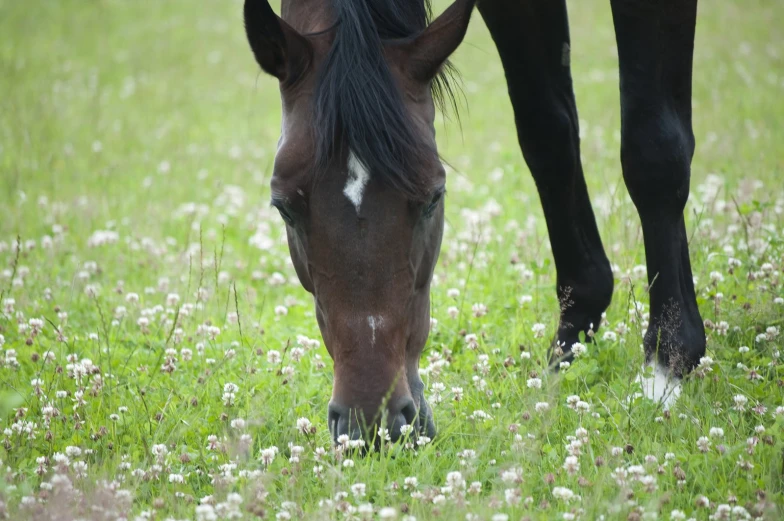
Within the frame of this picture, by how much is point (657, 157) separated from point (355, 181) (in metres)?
1.66

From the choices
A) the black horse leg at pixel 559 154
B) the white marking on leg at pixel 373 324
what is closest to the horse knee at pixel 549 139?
the black horse leg at pixel 559 154

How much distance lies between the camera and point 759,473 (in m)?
2.97

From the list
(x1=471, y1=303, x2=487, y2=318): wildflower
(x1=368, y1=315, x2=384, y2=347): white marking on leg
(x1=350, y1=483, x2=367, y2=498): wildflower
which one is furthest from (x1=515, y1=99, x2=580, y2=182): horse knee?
(x1=350, y1=483, x2=367, y2=498): wildflower

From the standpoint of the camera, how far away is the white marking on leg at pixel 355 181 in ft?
9.73

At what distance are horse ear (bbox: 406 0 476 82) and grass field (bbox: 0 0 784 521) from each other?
116cm

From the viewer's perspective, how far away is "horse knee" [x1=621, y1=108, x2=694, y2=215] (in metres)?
3.83

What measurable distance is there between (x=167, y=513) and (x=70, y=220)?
5293 mm

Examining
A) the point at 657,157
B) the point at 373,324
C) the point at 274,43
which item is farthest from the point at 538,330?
the point at 274,43

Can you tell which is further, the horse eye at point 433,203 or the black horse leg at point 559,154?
the black horse leg at point 559,154

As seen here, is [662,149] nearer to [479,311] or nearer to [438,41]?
[438,41]

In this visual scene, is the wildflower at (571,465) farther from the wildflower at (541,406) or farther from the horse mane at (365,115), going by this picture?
the horse mane at (365,115)

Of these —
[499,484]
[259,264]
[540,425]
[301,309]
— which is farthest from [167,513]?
[259,264]

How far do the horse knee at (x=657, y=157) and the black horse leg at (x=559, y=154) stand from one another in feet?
2.04

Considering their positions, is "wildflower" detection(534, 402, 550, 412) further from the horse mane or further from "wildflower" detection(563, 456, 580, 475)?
the horse mane
